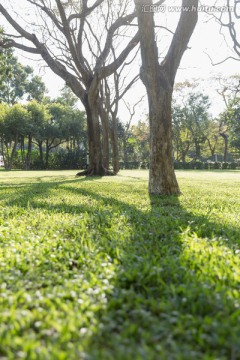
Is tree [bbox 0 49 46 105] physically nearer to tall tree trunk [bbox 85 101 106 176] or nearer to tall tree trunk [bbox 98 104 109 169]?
tall tree trunk [bbox 98 104 109 169]

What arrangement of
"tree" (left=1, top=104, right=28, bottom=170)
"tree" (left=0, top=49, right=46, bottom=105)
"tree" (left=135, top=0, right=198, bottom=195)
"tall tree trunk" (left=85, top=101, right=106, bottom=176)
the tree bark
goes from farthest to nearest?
1. "tree" (left=0, top=49, right=46, bottom=105)
2. "tree" (left=1, top=104, right=28, bottom=170)
3. the tree bark
4. "tall tree trunk" (left=85, top=101, right=106, bottom=176)
5. "tree" (left=135, top=0, right=198, bottom=195)

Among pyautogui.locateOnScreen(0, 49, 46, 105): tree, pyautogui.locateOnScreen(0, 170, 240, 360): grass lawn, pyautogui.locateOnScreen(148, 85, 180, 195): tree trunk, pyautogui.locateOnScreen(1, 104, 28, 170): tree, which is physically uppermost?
pyautogui.locateOnScreen(0, 49, 46, 105): tree

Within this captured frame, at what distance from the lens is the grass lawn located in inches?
57.5

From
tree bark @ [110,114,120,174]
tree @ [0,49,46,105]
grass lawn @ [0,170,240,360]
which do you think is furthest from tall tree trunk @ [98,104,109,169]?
tree @ [0,49,46,105]

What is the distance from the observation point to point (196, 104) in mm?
46969

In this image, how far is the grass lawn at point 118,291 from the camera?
4.79 feet

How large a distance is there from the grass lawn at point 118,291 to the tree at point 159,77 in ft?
10.6

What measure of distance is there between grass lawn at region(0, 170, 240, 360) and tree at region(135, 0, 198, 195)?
127 inches

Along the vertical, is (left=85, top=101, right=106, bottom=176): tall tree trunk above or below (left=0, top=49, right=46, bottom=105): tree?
below

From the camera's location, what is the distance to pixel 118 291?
200 cm

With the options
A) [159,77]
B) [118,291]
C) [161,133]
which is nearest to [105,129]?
[159,77]

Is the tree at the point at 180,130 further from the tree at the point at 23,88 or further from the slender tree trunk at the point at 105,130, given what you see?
the slender tree trunk at the point at 105,130

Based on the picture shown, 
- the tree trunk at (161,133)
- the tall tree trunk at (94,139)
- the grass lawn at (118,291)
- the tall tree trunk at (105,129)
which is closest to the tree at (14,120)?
the tall tree trunk at (105,129)

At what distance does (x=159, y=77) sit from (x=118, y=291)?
5.84 metres
